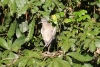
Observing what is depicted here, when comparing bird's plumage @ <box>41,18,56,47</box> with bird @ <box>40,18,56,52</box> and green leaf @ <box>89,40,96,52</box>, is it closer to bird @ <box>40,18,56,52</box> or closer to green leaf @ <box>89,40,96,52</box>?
bird @ <box>40,18,56,52</box>

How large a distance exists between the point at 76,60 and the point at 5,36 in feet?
3.14

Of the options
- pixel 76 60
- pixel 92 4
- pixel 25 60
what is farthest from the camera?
pixel 92 4

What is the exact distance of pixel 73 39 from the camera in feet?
7.87

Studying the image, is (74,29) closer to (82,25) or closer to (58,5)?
(82,25)

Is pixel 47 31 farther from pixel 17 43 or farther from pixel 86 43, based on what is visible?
pixel 86 43

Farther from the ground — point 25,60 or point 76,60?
point 25,60

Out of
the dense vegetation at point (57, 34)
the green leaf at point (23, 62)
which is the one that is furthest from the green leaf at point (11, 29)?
the green leaf at point (23, 62)

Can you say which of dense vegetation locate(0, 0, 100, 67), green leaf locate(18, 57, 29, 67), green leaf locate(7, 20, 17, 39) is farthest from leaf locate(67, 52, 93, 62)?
green leaf locate(7, 20, 17, 39)

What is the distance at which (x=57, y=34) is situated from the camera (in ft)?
9.19

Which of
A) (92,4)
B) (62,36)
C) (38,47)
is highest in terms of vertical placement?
(92,4)

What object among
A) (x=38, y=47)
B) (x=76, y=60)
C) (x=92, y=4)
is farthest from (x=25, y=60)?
(x=92, y=4)

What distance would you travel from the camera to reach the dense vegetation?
2074 mm

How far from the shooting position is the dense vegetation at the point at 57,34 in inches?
81.7

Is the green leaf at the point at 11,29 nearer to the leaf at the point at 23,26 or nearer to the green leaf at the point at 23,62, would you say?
the leaf at the point at 23,26
